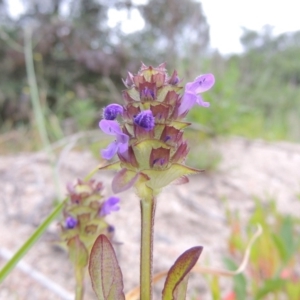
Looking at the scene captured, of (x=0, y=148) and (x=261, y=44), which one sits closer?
(x=0, y=148)

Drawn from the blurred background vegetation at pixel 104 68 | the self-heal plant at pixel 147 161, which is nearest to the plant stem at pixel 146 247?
the self-heal plant at pixel 147 161

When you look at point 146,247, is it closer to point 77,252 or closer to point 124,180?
point 124,180

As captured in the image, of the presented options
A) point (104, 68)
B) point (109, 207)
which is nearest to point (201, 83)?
point (109, 207)

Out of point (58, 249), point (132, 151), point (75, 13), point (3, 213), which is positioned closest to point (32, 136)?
point (3, 213)

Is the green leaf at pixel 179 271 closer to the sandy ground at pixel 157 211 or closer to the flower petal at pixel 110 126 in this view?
the flower petal at pixel 110 126

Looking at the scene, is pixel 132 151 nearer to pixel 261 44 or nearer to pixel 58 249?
pixel 58 249

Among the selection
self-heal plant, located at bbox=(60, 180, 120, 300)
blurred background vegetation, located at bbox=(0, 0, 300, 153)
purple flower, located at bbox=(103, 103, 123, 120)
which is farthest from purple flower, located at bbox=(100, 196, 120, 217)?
blurred background vegetation, located at bbox=(0, 0, 300, 153)
